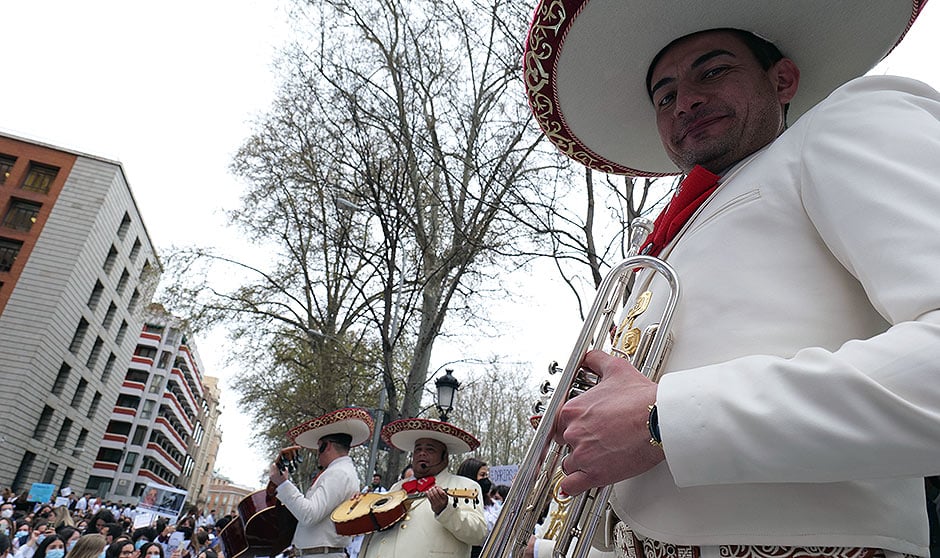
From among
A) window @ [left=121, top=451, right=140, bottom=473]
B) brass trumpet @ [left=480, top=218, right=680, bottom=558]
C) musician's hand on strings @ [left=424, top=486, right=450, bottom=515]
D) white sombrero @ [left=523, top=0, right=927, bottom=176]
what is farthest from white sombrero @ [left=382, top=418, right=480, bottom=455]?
window @ [left=121, top=451, right=140, bottom=473]

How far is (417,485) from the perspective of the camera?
5441mm

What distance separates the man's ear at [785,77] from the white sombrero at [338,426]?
576 centimetres

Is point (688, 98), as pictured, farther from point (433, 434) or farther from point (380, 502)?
point (433, 434)

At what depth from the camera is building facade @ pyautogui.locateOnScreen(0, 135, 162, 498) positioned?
35159 millimetres

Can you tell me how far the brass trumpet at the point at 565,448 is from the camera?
1.26 metres

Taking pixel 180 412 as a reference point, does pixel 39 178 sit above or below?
above

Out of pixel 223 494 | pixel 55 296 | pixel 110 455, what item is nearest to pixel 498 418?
pixel 55 296

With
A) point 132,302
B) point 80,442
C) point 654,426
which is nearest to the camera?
point 654,426

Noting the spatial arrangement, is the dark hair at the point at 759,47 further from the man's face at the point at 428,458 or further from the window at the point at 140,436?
the window at the point at 140,436

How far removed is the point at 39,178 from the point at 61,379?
13538 mm

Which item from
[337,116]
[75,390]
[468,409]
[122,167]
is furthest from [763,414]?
[75,390]

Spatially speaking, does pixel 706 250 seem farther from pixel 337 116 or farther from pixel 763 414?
pixel 337 116

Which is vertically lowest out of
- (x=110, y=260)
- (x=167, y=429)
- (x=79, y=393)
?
(x=79, y=393)

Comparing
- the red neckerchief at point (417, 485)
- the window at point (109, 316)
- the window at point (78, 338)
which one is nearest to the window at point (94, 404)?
the window at point (109, 316)
